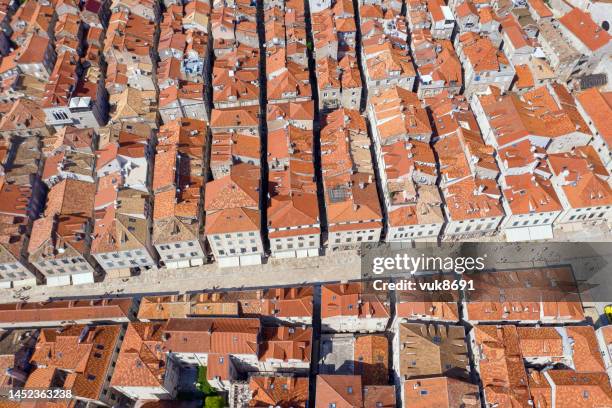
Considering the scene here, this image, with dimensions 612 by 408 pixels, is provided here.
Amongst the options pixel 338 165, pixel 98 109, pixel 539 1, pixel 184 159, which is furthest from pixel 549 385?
pixel 98 109

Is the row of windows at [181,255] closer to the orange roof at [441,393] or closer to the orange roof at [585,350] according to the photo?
the orange roof at [441,393]

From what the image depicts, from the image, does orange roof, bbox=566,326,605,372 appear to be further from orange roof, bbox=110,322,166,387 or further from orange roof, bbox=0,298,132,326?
orange roof, bbox=0,298,132,326

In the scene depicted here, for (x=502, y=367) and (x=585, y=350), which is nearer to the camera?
(x=502, y=367)

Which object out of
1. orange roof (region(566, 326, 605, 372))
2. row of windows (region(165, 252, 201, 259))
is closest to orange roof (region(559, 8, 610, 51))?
orange roof (region(566, 326, 605, 372))

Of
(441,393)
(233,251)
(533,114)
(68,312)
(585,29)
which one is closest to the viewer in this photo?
(441,393)

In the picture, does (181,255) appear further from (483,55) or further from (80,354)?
(483,55)

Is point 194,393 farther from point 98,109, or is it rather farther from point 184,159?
point 98,109

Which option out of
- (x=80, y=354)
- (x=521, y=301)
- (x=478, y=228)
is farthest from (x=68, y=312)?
(x=521, y=301)

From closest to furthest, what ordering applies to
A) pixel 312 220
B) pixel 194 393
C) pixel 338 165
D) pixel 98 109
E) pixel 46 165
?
pixel 194 393
pixel 312 220
pixel 338 165
pixel 46 165
pixel 98 109
